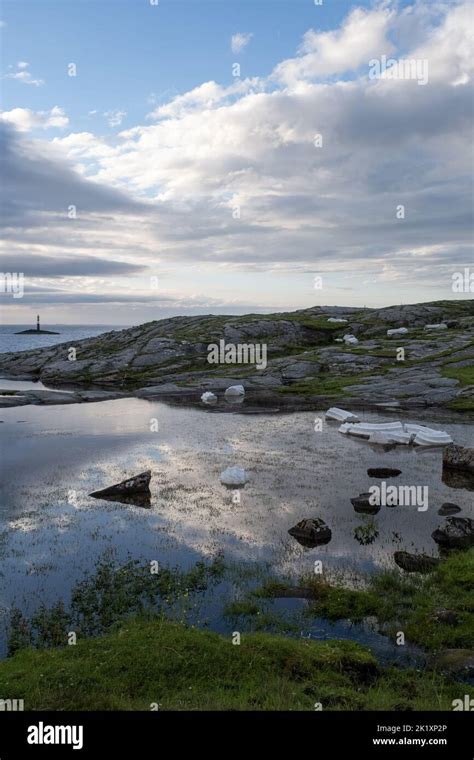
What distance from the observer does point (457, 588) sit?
78.9 feet

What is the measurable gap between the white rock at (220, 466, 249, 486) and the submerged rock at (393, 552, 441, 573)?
1689cm

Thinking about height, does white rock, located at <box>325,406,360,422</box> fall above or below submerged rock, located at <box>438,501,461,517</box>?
above

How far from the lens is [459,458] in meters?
46.7

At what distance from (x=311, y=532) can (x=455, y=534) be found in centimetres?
824

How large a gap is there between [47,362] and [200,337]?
47203 millimetres

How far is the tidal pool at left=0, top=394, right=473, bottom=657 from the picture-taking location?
26.9 metres

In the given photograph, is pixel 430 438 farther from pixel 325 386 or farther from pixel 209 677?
pixel 209 677

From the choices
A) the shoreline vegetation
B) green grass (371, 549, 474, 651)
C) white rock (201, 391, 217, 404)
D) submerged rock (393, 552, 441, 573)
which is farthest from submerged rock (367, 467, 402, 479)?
→ white rock (201, 391, 217, 404)

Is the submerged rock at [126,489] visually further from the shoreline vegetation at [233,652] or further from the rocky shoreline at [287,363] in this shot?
the rocky shoreline at [287,363]

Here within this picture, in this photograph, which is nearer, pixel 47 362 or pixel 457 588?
pixel 457 588

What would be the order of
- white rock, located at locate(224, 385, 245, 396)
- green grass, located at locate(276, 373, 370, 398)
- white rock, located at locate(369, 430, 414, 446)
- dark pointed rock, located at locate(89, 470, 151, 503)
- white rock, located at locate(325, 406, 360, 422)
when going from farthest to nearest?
1. white rock, located at locate(224, 385, 245, 396)
2. green grass, located at locate(276, 373, 370, 398)
3. white rock, located at locate(325, 406, 360, 422)
4. white rock, located at locate(369, 430, 414, 446)
5. dark pointed rock, located at locate(89, 470, 151, 503)

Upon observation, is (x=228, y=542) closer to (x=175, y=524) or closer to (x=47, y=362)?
(x=175, y=524)

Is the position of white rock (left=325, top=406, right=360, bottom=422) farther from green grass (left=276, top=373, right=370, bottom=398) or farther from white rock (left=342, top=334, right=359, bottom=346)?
white rock (left=342, top=334, right=359, bottom=346)
